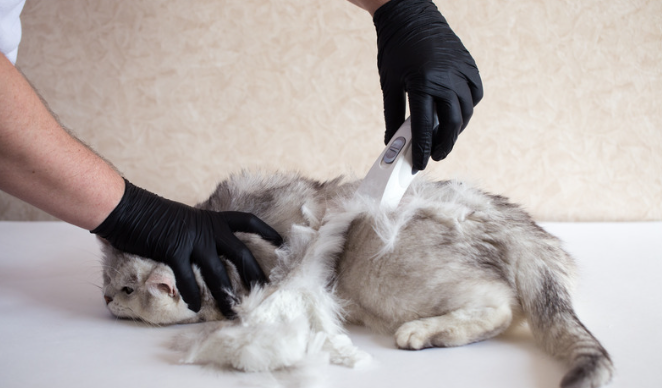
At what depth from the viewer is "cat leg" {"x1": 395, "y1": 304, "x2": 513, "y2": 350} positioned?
4.39 ft

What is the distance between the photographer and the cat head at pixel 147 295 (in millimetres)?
1578

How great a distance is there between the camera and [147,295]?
1602 millimetres

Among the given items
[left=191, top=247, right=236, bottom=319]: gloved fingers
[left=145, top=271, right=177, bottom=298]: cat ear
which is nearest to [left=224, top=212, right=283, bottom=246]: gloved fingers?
[left=191, top=247, right=236, bottom=319]: gloved fingers

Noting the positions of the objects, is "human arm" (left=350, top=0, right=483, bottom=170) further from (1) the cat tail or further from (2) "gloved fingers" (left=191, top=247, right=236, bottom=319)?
(2) "gloved fingers" (left=191, top=247, right=236, bottom=319)

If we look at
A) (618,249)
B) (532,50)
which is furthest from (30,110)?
(532,50)

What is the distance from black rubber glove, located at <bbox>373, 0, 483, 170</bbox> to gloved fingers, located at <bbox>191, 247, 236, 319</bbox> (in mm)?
656

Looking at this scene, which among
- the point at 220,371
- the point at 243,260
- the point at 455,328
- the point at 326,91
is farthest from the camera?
the point at 326,91

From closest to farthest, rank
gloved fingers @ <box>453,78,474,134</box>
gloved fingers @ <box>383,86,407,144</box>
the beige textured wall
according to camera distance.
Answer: gloved fingers @ <box>453,78,474,134</box> < gloved fingers @ <box>383,86,407,144</box> < the beige textured wall

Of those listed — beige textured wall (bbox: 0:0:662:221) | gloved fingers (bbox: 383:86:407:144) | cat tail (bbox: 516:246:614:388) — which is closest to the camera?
cat tail (bbox: 516:246:614:388)

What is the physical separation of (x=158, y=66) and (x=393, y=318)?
2341 millimetres

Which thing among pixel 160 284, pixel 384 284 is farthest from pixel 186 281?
pixel 384 284

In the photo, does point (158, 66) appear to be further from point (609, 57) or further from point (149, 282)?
point (609, 57)

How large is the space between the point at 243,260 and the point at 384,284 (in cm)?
43

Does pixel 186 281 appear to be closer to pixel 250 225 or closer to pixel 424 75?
pixel 250 225
